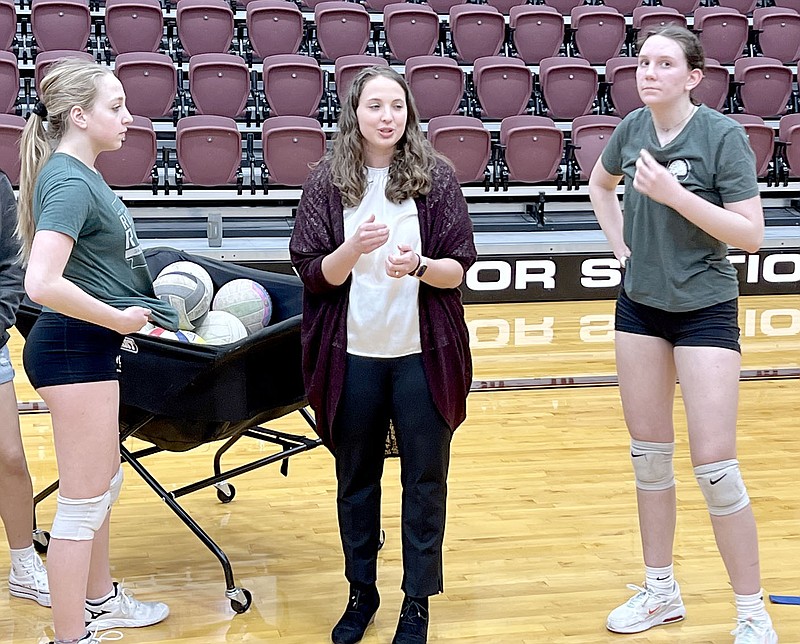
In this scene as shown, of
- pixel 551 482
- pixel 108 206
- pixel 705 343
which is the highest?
pixel 108 206

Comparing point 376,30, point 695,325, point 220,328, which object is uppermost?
point 376,30

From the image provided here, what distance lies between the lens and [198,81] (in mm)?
6977

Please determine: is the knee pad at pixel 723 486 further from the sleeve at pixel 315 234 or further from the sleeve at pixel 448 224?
the sleeve at pixel 315 234

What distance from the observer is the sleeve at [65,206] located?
2068 millimetres

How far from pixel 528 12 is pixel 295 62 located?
2034mm

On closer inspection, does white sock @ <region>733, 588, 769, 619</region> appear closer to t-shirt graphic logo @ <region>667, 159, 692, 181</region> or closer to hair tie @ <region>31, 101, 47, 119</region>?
t-shirt graphic logo @ <region>667, 159, 692, 181</region>

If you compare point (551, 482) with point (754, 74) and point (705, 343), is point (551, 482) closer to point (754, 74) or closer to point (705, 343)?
point (705, 343)

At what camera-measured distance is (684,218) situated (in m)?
2.34

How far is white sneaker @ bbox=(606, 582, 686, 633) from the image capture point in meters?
2.61

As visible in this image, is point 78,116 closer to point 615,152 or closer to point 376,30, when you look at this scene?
point 615,152

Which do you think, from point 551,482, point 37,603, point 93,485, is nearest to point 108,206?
point 93,485

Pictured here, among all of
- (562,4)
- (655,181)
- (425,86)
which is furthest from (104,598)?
(562,4)

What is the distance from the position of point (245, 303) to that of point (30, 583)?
0.98 meters

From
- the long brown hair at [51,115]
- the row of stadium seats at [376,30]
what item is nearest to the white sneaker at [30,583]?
the long brown hair at [51,115]
